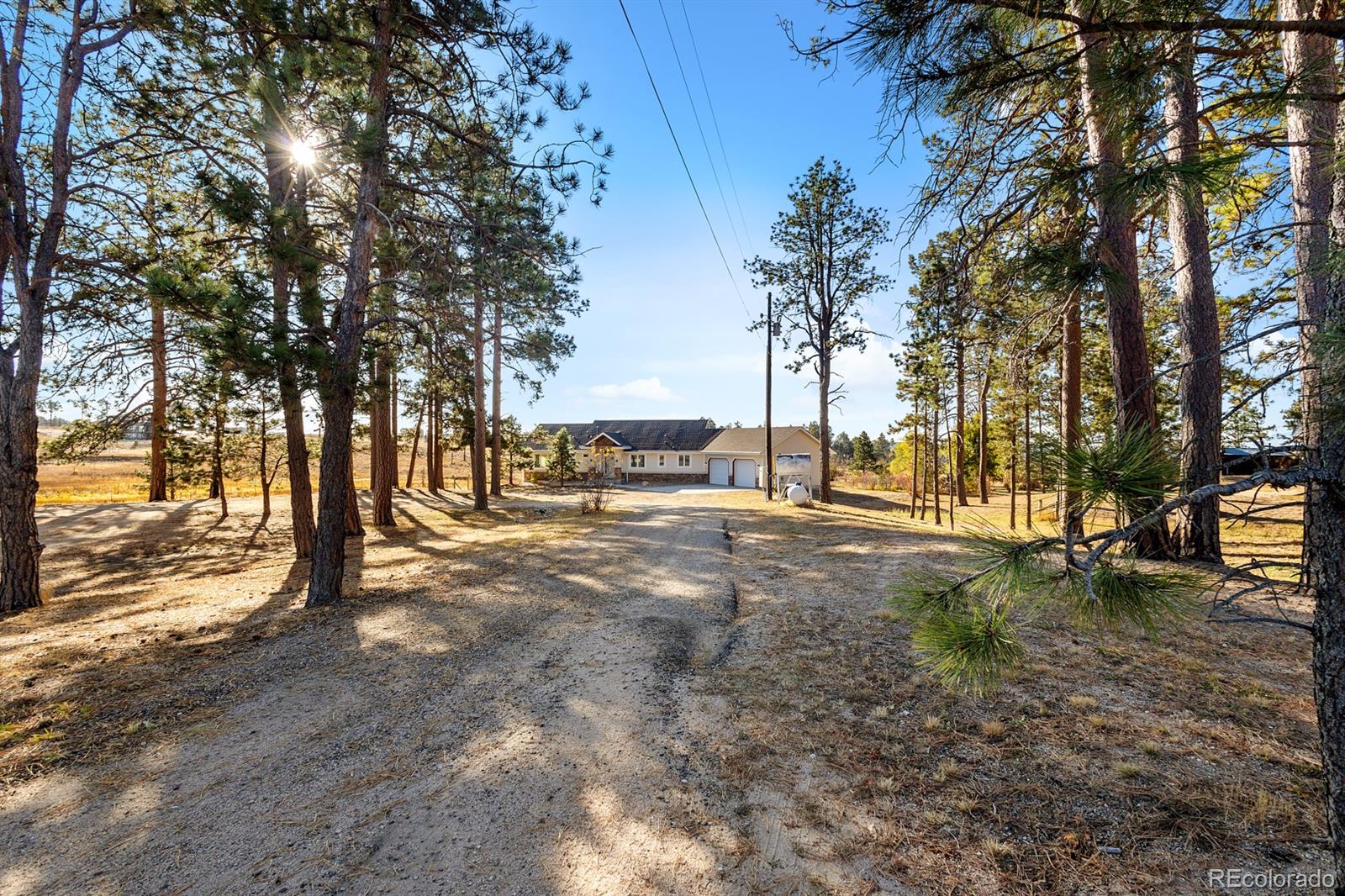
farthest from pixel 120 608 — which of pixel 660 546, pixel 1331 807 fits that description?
pixel 1331 807

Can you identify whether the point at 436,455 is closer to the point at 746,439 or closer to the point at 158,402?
the point at 158,402

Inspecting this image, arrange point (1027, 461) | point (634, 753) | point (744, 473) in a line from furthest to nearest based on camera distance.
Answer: point (744, 473), point (634, 753), point (1027, 461)

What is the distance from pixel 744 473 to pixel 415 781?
101ft

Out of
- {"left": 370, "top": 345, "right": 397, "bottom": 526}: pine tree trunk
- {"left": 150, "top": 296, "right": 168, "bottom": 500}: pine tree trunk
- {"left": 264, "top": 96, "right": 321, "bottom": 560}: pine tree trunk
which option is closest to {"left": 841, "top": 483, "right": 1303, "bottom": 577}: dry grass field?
{"left": 264, "top": 96, "right": 321, "bottom": 560}: pine tree trunk

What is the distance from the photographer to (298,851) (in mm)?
2234

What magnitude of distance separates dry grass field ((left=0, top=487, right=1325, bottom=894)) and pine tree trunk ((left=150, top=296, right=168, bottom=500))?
345cm

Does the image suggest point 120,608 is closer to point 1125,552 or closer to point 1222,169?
point 1125,552

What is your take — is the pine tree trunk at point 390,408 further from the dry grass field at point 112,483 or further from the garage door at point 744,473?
the garage door at point 744,473

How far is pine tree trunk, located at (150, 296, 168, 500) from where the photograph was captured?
255 inches

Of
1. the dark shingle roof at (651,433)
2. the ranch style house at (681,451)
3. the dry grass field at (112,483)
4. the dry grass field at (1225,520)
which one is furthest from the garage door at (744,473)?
the dry grass field at (112,483)

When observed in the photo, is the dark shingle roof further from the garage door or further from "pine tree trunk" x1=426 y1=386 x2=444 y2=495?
"pine tree trunk" x1=426 y1=386 x2=444 y2=495

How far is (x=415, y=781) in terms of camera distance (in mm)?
2715

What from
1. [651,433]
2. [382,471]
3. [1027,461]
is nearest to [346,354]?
[1027,461]

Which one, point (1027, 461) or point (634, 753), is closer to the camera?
point (1027, 461)
